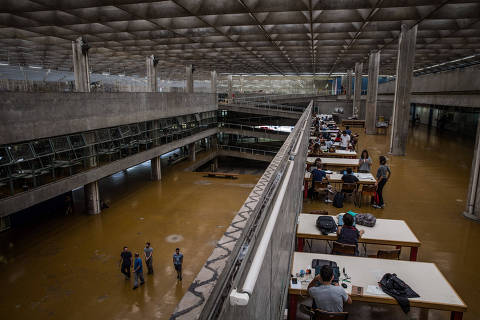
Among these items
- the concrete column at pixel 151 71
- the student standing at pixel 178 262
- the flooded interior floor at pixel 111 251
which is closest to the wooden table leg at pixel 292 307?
the flooded interior floor at pixel 111 251

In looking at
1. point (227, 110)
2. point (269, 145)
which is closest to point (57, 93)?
point (227, 110)

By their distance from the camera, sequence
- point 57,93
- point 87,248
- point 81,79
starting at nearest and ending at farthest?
point 87,248 < point 57,93 < point 81,79

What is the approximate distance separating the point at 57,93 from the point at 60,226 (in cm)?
604

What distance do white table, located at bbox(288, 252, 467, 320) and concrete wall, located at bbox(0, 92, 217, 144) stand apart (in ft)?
37.4

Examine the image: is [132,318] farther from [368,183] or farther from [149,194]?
[149,194]

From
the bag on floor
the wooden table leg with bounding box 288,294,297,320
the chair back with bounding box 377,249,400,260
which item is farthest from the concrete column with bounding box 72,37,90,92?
the chair back with bounding box 377,249,400,260

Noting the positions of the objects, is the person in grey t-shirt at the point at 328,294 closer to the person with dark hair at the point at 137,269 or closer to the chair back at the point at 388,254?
the chair back at the point at 388,254

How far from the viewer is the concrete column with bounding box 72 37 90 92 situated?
2144 centimetres

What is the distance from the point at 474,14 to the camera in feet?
46.8

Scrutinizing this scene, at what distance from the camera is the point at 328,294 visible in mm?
3887

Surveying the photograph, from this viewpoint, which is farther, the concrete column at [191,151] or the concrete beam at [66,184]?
the concrete column at [191,151]

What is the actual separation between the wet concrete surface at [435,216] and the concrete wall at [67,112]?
10493 millimetres

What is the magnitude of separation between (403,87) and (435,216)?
10.1m

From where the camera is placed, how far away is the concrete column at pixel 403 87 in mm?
16531
